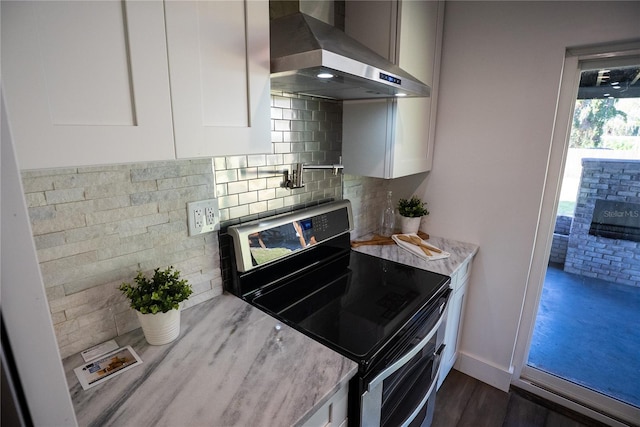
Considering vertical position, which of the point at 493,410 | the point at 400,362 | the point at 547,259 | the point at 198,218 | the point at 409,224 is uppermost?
the point at 198,218

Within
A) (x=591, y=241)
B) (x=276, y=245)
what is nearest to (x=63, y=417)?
(x=276, y=245)

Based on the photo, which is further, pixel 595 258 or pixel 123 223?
pixel 595 258

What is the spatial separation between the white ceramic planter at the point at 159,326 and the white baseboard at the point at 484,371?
1.92 m

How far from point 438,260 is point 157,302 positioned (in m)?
1.41

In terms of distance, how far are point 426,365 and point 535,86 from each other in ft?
5.02

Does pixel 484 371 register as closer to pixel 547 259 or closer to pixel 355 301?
pixel 547 259

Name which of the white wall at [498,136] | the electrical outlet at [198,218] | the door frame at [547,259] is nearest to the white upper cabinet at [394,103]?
the white wall at [498,136]

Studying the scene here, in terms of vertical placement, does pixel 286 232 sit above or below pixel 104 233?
below

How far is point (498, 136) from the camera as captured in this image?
182 centimetres

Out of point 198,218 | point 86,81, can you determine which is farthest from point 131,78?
point 198,218

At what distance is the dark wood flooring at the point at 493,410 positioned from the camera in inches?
70.2

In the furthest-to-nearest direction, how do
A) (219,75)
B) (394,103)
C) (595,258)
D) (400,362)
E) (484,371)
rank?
(484,371), (595,258), (394,103), (400,362), (219,75)

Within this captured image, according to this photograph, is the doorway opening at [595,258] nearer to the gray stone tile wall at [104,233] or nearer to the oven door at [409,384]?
the oven door at [409,384]

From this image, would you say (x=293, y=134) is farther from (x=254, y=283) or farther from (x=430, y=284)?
(x=430, y=284)
